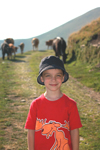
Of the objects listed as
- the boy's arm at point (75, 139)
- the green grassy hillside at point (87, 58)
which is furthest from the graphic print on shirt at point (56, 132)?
the green grassy hillside at point (87, 58)

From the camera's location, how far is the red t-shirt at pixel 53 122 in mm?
2643

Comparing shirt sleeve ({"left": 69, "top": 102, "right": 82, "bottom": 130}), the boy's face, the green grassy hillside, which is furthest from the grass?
the boy's face

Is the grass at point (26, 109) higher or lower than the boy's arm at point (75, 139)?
lower

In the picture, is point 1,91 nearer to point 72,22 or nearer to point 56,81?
point 56,81

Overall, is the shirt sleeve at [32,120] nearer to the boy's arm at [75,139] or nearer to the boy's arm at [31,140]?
the boy's arm at [31,140]

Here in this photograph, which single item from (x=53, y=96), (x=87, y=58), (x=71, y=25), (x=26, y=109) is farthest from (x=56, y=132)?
(x=71, y=25)

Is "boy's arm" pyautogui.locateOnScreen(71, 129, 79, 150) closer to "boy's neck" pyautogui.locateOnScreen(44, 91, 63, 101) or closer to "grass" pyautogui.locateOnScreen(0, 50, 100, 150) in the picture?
"boy's neck" pyautogui.locateOnScreen(44, 91, 63, 101)

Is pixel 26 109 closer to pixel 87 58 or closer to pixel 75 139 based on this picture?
pixel 75 139

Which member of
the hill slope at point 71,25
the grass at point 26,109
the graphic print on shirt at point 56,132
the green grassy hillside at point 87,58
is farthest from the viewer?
the hill slope at point 71,25

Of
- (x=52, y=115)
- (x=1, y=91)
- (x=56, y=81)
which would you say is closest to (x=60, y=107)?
(x=52, y=115)

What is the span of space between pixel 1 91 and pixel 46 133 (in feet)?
25.6

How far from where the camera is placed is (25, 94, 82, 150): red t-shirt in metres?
2.64

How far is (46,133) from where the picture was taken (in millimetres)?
2633

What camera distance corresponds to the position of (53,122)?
8.73 feet
